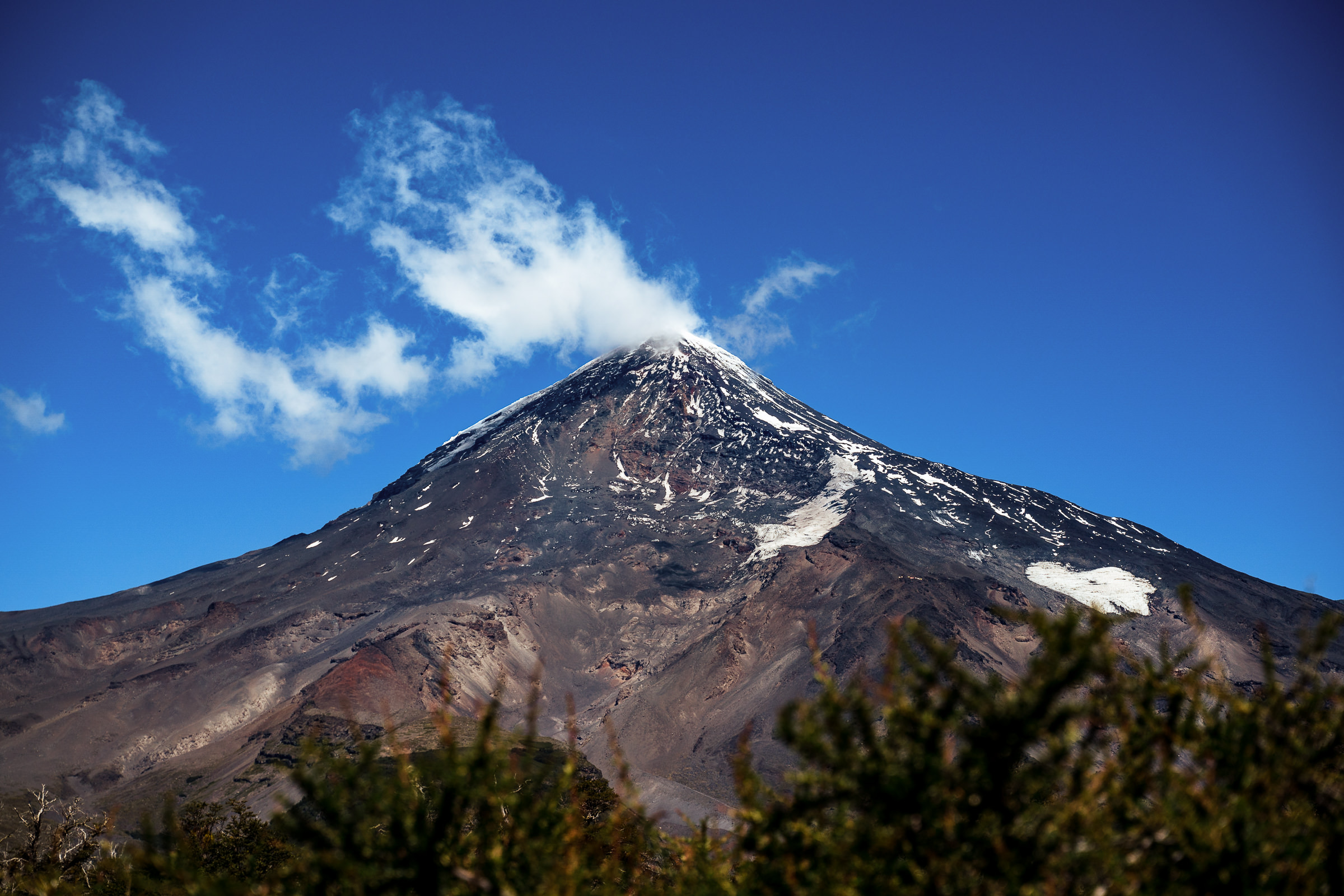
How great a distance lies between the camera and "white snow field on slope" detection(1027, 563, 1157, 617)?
82.2 metres

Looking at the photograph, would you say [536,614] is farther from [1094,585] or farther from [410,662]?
[1094,585]

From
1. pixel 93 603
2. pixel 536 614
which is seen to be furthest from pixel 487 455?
pixel 93 603

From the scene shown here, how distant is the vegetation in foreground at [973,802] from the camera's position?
577 cm

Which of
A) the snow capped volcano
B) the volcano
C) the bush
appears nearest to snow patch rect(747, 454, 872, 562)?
the snow capped volcano

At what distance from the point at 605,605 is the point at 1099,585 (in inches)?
1973

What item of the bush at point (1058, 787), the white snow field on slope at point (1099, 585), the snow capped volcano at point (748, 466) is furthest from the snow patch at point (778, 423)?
the bush at point (1058, 787)

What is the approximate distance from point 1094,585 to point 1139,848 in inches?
3546

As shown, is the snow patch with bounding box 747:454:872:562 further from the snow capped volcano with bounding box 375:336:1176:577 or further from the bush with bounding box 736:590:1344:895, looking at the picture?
the bush with bounding box 736:590:1344:895

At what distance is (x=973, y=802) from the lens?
20.0ft

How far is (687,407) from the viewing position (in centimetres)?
13288

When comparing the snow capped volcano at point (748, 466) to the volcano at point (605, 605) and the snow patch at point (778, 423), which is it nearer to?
the snow patch at point (778, 423)

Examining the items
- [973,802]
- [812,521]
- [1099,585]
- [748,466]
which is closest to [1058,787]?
[973,802]

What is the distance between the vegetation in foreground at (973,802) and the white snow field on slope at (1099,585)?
81.0 metres

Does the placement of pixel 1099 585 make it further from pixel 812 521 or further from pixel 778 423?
pixel 778 423
